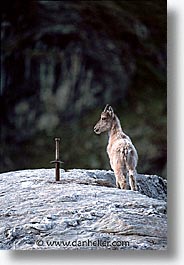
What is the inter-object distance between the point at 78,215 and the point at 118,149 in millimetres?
218

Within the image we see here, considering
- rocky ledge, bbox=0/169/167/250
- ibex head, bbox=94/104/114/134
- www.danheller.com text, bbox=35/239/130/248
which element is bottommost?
www.danheller.com text, bbox=35/239/130/248

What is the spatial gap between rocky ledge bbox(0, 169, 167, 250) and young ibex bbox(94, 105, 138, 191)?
0.12 feet

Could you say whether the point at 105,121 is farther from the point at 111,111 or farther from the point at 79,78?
the point at 79,78

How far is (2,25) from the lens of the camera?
6.34ft

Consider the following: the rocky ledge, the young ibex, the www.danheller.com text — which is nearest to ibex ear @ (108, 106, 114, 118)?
the young ibex

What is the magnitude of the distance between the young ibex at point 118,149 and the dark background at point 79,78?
18 millimetres

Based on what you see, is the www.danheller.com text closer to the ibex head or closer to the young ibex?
the young ibex

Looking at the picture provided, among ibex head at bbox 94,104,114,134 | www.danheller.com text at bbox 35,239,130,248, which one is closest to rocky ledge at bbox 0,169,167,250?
www.danheller.com text at bbox 35,239,130,248

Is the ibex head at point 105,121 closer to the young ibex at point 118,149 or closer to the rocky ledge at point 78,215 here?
the young ibex at point 118,149

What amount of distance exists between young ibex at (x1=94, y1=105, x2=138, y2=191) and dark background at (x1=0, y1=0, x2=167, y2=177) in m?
0.02

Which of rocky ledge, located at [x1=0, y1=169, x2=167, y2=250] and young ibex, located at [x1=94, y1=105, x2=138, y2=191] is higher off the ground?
young ibex, located at [x1=94, y1=105, x2=138, y2=191]

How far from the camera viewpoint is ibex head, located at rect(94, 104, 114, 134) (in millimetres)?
1944

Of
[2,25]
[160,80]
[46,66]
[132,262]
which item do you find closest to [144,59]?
[160,80]

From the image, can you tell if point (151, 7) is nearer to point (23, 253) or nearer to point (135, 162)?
point (135, 162)
